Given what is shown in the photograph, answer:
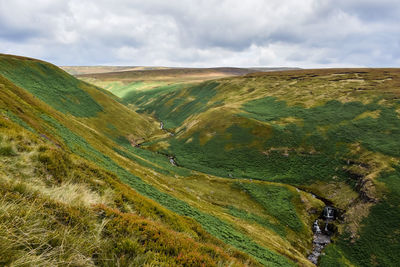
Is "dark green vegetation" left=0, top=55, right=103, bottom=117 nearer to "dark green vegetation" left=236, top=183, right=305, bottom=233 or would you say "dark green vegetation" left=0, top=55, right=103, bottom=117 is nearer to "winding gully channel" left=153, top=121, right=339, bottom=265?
"dark green vegetation" left=236, top=183, right=305, bottom=233

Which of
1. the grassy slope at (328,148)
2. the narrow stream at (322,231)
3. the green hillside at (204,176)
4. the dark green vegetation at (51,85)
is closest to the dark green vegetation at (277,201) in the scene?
A: the green hillside at (204,176)

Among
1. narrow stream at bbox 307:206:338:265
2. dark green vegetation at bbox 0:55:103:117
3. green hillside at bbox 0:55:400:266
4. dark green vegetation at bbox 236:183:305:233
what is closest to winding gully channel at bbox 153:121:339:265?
narrow stream at bbox 307:206:338:265

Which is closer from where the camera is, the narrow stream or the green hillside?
the green hillside

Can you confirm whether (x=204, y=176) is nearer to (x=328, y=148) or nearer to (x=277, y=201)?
(x=277, y=201)

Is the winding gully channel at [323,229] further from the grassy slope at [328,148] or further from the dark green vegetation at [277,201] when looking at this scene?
the dark green vegetation at [277,201]

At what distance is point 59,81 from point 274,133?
104107 millimetres

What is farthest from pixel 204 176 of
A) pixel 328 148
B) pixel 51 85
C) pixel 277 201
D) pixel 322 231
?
pixel 51 85

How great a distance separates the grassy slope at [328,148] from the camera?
40.6 m

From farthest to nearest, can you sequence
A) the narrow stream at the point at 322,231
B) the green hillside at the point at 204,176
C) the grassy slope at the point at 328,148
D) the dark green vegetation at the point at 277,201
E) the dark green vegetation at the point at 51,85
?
1. the dark green vegetation at the point at 51,85
2. the dark green vegetation at the point at 277,201
3. the grassy slope at the point at 328,148
4. the narrow stream at the point at 322,231
5. the green hillside at the point at 204,176

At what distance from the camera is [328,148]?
66375mm

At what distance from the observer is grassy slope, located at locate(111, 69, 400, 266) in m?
40.6

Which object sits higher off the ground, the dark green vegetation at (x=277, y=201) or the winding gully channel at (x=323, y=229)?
the dark green vegetation at (x=277, y=201)

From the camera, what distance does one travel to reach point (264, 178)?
61062 mm

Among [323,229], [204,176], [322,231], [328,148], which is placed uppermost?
[328,148]
